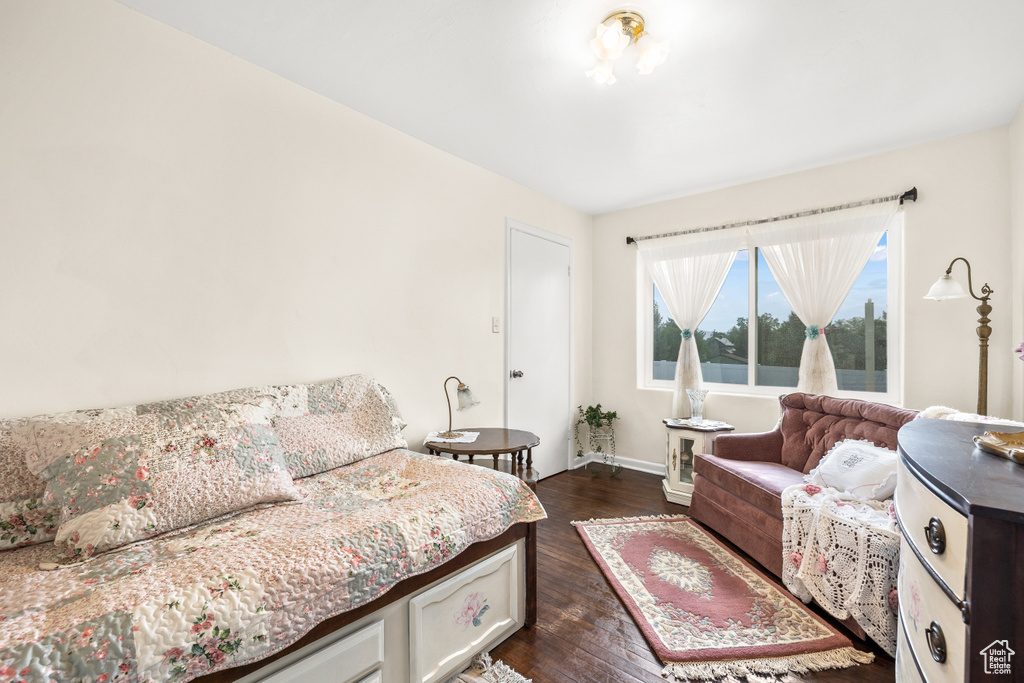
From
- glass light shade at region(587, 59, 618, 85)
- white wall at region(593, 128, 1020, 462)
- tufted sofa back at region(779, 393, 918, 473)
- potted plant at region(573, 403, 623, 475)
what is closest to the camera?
glass light shade at region(587, 59, 618, 85)

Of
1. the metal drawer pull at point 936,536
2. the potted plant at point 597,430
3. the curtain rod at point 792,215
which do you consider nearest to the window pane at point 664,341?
the curtain rod at point 792,215

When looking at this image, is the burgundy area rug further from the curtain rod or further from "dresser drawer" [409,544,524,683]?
the curtain rod

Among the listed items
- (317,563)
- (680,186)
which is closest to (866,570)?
(317,563)

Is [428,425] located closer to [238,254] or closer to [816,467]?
[238,254]

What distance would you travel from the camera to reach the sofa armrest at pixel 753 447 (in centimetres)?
296

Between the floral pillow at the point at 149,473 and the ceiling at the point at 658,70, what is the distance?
1666mm

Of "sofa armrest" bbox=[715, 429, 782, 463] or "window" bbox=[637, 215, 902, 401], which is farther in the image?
"window" bbox=[637, 215, 902, 401]

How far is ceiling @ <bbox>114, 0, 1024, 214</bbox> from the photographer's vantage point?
69.6 inches

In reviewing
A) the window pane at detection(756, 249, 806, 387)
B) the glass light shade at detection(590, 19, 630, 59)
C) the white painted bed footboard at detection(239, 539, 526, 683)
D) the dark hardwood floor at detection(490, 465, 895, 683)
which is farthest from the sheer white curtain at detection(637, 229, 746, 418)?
the white painted bed footboard at detection(239, 539, 526, 683)

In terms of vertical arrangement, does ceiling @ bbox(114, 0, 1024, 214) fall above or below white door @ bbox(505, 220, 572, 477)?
above

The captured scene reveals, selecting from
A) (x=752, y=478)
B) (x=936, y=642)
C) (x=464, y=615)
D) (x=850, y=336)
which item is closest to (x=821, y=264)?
(x=850, y=336)

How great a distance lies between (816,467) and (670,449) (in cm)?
109

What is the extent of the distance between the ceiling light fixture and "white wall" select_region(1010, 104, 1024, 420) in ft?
7.52

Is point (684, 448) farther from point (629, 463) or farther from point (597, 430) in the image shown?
point (597, 430)
